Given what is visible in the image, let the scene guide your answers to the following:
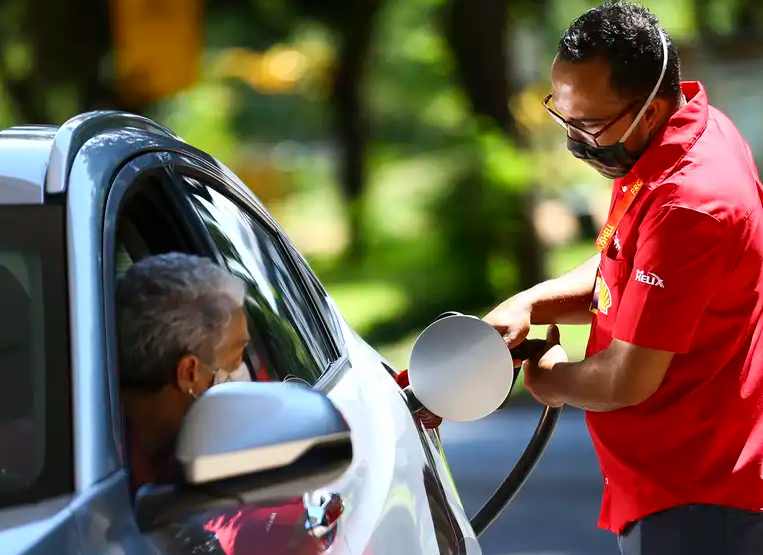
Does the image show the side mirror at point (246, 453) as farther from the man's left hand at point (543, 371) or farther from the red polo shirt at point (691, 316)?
the man's left hand at point (543, 371)

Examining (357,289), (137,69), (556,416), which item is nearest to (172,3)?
(137,69)

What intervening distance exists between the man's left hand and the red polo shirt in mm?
120

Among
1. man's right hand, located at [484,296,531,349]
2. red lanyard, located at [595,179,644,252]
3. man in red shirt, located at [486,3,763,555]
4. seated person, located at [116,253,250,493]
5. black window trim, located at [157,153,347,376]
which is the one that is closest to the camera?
seated person, located at [116,253,250,493]

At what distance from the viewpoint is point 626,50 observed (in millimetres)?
2512

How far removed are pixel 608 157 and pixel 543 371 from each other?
0.45 m

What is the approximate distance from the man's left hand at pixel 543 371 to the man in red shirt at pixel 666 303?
0.10 ft

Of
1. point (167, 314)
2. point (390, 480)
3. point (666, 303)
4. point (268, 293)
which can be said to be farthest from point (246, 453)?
point (268, 293)

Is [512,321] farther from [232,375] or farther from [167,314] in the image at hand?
[167,314]

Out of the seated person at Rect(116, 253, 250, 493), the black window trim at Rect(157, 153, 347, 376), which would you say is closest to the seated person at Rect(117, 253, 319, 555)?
the seated person at Rect(116, 253, 250, 493)

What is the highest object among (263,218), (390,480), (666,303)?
(666,303)

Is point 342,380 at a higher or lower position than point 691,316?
lower

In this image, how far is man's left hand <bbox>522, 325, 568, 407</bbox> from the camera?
267 centimetres

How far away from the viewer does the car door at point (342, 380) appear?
2295mm

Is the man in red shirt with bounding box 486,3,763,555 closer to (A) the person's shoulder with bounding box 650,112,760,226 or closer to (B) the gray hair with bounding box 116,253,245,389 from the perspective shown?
(A) the person's shoulder with bounding box 650,112,760,226
